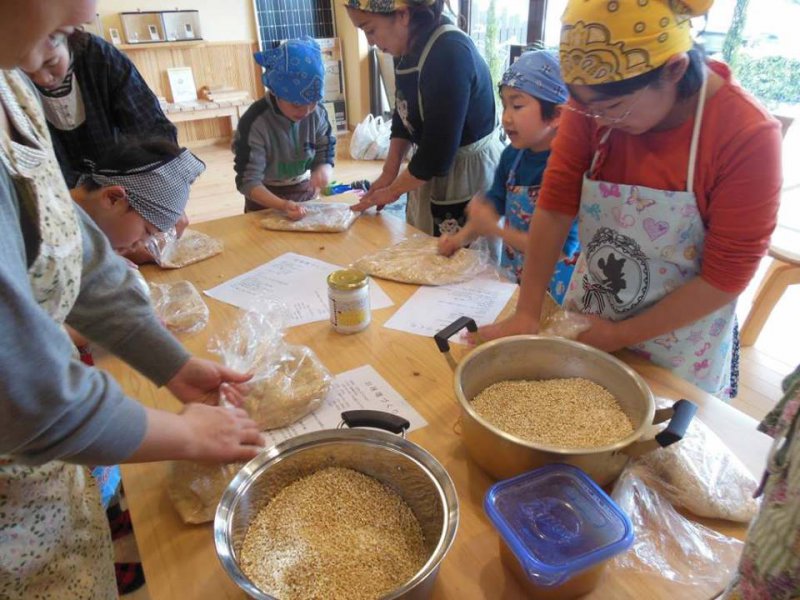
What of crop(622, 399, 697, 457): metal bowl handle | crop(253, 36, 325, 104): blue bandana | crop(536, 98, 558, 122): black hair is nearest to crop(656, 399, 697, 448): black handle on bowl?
crop(622, 399, 697, 457): metal bowl handle

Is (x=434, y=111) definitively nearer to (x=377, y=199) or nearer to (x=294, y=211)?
(x=377, y=199)

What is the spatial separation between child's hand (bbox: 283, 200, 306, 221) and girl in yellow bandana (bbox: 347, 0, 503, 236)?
0.21 metres

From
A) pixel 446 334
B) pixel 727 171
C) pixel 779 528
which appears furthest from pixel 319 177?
pixel 779 528

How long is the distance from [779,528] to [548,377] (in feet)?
1.57

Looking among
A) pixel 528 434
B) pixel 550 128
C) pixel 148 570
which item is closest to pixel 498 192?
pixel 550 128

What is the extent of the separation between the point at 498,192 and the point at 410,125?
423 mm

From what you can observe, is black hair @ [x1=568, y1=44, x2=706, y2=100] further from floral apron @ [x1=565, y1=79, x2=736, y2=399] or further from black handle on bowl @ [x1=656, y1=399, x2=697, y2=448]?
black handle on bowl @ [x1=656, y1=399, x2=697, y2=448]

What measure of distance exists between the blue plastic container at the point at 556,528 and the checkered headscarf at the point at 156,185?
36.7 inches

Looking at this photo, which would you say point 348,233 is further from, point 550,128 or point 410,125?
point 550,128

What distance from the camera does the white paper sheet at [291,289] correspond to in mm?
1223

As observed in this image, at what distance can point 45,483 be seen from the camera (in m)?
0.69

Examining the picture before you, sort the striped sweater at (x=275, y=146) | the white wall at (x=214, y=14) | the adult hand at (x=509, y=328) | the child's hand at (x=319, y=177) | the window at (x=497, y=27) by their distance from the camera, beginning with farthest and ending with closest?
1. the white wall at (x=214, y=14)
2. the window at (x=497, y=27)
3. the child's hand at (x=319, y=177)
4. the striped sweater at (x=275, y=146)
5. the adult hand at (x=509, y=328)

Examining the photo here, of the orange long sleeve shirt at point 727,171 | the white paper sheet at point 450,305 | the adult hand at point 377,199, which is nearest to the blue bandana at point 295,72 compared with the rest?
the adult hand at point 377,199

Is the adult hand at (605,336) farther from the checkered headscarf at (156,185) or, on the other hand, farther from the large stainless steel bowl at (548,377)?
the checkered headscarf at (156,185)
